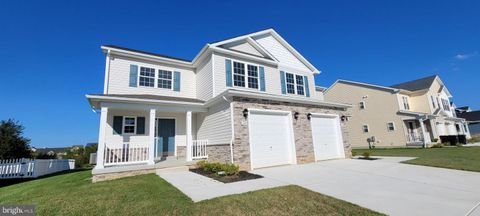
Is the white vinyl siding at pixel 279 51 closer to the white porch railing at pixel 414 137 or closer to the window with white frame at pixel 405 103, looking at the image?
the white porch railing at pixel 414 137

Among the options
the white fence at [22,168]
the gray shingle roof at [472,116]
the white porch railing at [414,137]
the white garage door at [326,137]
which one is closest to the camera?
the white garage door at [326,137]

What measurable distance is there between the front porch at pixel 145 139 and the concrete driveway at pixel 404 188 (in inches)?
197

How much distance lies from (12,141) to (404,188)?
22799 mm

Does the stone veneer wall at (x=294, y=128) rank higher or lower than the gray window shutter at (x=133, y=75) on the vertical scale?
lower

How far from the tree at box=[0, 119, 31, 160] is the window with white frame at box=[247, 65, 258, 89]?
684 inches

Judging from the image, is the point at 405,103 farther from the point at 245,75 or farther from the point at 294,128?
the point at 245,75

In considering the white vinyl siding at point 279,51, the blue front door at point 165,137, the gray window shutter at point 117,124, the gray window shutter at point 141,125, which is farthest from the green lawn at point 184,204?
the white vinyl siding at point 279,51

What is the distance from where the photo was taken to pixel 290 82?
607 inches

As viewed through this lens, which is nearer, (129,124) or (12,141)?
(129,124)

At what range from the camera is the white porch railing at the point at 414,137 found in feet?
72.0

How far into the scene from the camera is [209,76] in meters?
12.1

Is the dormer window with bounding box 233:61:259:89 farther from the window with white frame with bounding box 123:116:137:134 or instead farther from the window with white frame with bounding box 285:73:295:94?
the window with white frame with bounding box 123:116:137:134

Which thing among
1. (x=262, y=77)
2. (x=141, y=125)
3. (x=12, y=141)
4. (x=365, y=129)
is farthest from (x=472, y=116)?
(x=12, y=141)

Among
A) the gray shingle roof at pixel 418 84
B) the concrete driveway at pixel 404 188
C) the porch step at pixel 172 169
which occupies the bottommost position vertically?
the concrete driveway at pixel 404 188
